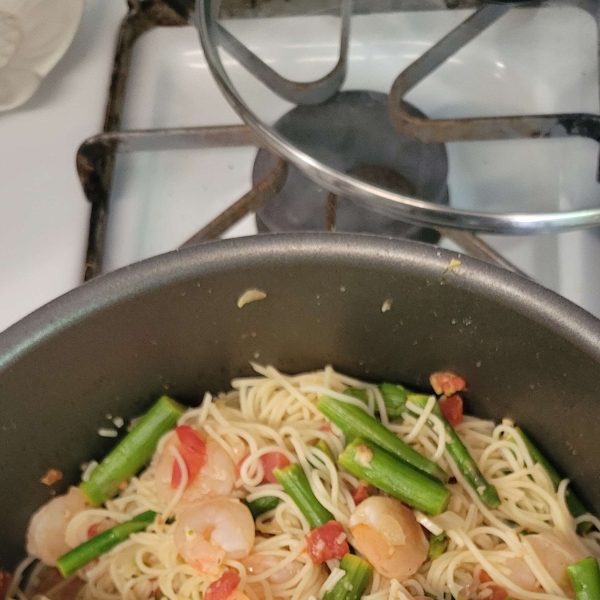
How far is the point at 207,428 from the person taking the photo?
1225 mm

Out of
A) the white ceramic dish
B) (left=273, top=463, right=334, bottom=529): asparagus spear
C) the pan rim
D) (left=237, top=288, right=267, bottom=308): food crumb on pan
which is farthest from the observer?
the white ceramic dish

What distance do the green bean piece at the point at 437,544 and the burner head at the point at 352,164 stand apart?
0.58m

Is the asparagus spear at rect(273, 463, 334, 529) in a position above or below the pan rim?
below

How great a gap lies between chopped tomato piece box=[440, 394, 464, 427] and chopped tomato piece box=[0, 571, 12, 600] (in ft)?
2.86

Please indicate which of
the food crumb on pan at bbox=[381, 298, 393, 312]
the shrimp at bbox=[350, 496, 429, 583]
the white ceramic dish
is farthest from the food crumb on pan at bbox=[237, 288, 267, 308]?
the white ceramic dish

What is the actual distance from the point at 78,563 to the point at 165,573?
16cm

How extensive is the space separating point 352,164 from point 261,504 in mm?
671

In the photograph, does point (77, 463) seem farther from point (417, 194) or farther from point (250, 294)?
point (417, 194)

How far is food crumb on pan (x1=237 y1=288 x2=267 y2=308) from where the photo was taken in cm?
105

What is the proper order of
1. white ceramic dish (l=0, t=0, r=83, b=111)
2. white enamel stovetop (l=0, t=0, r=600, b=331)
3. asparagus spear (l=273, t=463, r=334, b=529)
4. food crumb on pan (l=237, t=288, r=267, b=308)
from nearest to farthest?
food crumb on pan (l=237, t=288, r=267, b=308) < asparagus spear (l=273, t=463, r=334, b=529) < white enamel stovetop (l=0, t=0, r=600, b=331) < white ceramic dish (l=0, t=0, r=83, b=111)

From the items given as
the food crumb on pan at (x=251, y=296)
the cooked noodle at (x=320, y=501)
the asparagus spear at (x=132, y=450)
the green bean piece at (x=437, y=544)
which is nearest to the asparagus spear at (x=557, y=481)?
the cooked noodle at (x=320, y=501)

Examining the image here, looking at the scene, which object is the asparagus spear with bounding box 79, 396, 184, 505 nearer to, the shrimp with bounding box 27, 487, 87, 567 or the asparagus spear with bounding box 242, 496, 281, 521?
the shrimp with bounding box 27, 487, 87, 567

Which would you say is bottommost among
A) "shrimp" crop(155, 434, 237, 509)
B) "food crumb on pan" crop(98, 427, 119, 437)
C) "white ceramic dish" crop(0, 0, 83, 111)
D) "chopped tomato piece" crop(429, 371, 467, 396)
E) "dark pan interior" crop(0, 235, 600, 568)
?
"shrimp" crop(155, 434, 237, 509)

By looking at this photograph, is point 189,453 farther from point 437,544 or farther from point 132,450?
point 437,544
